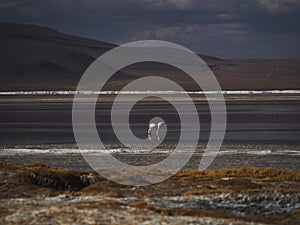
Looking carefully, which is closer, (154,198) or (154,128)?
(154,198)

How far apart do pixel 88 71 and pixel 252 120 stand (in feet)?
464

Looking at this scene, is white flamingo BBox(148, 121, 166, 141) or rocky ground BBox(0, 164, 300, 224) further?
white flamingo BBox(148, 121, 166, 141)

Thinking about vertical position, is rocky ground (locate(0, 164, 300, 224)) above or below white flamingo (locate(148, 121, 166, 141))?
below

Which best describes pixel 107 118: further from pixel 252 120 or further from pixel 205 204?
pixel 205 204

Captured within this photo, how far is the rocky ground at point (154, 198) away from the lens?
55.7 feet

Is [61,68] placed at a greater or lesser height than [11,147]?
greater

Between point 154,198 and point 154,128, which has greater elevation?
point 154,128

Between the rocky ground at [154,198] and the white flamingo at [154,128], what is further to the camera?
the white flamingo at [154,128]

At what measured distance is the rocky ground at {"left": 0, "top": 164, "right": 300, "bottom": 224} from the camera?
55.7 feet

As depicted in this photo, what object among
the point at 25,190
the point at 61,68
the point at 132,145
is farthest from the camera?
the point at 61,68

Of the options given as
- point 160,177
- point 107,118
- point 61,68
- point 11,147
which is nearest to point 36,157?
point 11,147

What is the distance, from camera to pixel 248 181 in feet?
81.3

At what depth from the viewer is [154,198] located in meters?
20.9

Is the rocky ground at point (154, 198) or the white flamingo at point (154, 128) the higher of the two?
the white flamingo at point (154, 128)
